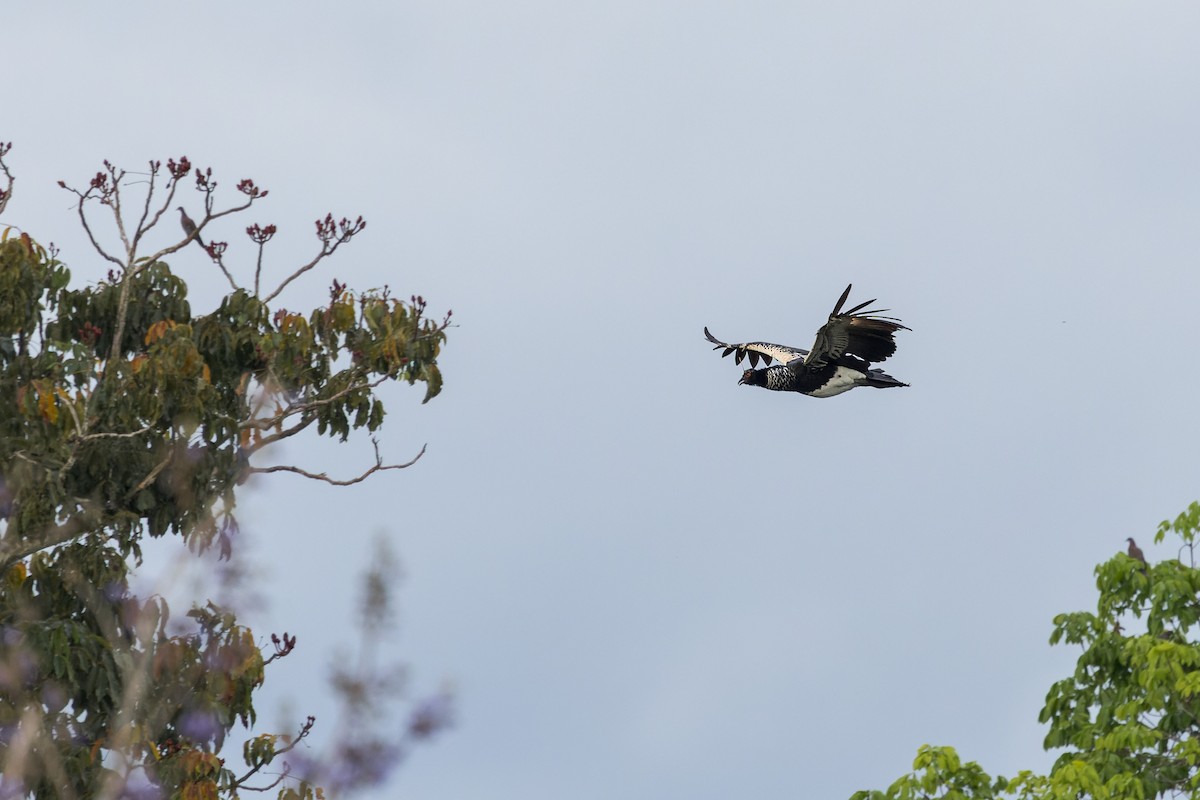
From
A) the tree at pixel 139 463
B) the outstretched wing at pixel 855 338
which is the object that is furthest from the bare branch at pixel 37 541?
the outstretched wing at pixel 855 338

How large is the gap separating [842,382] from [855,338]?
78cm

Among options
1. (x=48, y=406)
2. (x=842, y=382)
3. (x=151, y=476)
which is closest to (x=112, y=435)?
(x=48, y=406)

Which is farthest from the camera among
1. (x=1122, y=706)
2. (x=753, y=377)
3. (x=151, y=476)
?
(x=753, y=377)

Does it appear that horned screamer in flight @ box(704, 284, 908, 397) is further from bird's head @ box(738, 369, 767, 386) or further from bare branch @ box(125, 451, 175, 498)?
bare branch @ box(125, 451, 175, 498)

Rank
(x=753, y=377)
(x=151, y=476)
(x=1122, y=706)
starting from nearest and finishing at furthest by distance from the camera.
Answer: (x=1122, y=706) < (x=151, y=476) < (x=753, y=377)

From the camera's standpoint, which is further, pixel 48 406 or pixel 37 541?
pixel 37 541

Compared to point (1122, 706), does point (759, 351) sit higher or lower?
higher

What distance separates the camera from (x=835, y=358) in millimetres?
15625

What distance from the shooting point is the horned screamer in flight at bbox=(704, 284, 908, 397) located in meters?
14.9

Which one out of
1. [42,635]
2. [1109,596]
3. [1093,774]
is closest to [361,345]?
[42,635]

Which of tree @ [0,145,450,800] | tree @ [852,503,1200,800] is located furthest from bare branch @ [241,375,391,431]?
tree @ [852,503,1200,800]

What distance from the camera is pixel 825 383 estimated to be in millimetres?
16094

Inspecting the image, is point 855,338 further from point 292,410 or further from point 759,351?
point 292,410

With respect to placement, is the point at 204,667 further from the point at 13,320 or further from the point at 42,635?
the point at 13,320
